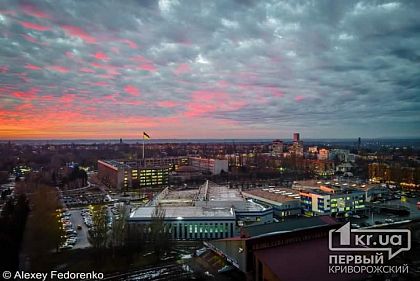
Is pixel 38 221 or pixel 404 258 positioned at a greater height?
pixel 38 221

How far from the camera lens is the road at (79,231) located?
33.7ft

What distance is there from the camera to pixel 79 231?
11820 mm

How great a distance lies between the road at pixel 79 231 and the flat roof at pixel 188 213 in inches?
67.2

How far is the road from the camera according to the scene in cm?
1028

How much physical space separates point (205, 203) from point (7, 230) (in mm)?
7256

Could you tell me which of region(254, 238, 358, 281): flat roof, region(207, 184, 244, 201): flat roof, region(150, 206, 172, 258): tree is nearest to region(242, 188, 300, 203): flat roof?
region(207, 184, 244, 201): flat roof

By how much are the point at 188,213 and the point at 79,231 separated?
416cm

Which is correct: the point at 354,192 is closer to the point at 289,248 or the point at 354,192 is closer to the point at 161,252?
the point at 289,248

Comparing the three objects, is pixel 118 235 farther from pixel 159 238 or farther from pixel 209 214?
pixel 209 214

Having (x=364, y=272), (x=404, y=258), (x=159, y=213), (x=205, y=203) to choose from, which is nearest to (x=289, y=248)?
(x=364, y=272)

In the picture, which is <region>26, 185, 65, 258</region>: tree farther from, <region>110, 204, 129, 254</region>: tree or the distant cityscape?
<region>110, 204, 129, 254</region>: tree

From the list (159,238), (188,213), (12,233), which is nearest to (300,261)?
(159,238)

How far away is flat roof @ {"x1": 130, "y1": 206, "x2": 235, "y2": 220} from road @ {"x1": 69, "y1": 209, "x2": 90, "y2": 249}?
5.60 ft

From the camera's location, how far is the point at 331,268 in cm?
638
